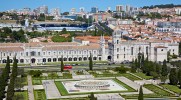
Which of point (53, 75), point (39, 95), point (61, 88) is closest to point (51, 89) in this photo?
point (61, 88)

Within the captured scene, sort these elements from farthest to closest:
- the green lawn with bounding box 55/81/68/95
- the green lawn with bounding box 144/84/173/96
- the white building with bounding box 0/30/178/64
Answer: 1. the white building with bounding box 0/30/178/64
2. the green lawn with bounding box 55/81/68/95
3. the green lawn with bounding box 144/84/173/96

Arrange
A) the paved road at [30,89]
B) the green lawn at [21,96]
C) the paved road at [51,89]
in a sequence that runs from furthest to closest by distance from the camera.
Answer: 1. the paved road at [51,89]
2. the paved road at [30,89]
3. the green lawn at [21,96]

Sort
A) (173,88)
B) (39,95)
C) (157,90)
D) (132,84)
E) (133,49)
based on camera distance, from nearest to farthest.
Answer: (39,95)
(157,90)
(173,88)
(132,84)
(133,49)

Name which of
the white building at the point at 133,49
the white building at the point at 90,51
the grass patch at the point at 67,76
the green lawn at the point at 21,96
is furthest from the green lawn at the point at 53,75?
the white building at the point at 133,49

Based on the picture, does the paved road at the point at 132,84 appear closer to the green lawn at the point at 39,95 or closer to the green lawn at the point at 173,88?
the green lawn at the point at 173,88

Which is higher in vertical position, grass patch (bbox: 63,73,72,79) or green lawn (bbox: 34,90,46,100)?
grass patch (bbox: 63,73,72,79)

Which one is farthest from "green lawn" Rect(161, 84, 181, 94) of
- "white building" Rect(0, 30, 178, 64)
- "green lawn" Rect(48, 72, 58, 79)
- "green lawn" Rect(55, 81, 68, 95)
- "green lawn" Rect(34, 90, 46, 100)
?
"white building" Rect(0, 30, 178, 64)

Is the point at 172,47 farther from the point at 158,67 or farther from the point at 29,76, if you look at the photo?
the point at 29,76

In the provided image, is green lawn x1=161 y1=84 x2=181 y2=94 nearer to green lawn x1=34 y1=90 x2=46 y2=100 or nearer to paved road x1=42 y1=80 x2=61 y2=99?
paved road x1=42 y1=80 x2=61 y2=99

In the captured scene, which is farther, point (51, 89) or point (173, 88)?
point (173, 88)

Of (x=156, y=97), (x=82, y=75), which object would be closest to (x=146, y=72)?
(x=82, y=75)

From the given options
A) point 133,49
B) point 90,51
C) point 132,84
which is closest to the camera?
point 132,84

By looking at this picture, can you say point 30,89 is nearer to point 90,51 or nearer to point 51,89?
point 51,89
